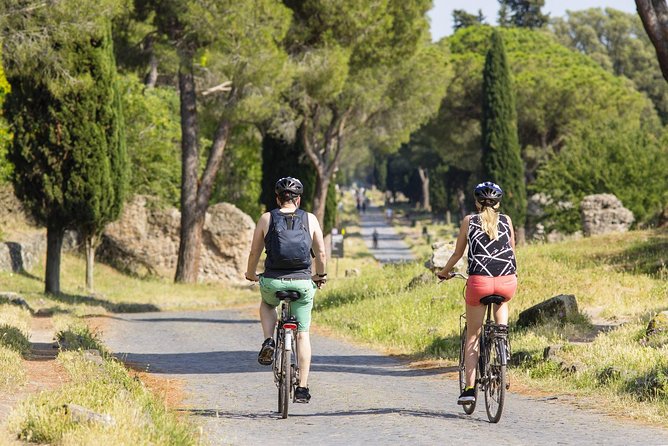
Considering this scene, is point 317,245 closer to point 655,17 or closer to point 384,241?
point 655,17

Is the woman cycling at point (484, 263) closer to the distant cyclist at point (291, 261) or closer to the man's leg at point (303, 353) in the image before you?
the distant cyclist at point (291, 261)

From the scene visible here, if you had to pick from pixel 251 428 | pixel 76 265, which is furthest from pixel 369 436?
pixel 76 265

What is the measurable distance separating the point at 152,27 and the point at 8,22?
13.0 m

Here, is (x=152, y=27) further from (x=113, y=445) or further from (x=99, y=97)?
(x=113, y=445)

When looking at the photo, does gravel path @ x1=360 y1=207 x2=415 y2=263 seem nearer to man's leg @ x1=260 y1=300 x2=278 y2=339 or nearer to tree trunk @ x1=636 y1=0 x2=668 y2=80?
tree trunk @ x1=636 y1=0 x2=668 y2=80

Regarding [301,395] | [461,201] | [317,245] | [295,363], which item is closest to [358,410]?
[301,395]

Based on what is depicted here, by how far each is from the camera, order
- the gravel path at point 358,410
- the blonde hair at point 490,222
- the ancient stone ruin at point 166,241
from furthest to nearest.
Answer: the ancient stone ruin at point 166,241 < the blonde hair at point 490,222 < the gravel path at point 358,410

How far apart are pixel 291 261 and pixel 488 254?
1.64 m

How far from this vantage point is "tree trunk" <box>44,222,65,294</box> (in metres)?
27.3

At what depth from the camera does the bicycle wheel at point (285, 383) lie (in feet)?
29.8

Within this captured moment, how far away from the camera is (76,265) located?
3653 cm

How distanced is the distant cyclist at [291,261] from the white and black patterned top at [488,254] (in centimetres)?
126

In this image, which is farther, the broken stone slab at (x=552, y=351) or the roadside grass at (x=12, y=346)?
the broken stone slab at (x=552, y=351)

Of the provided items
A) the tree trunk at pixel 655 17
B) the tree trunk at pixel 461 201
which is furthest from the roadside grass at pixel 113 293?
the tree trunk at pixel 461 201
